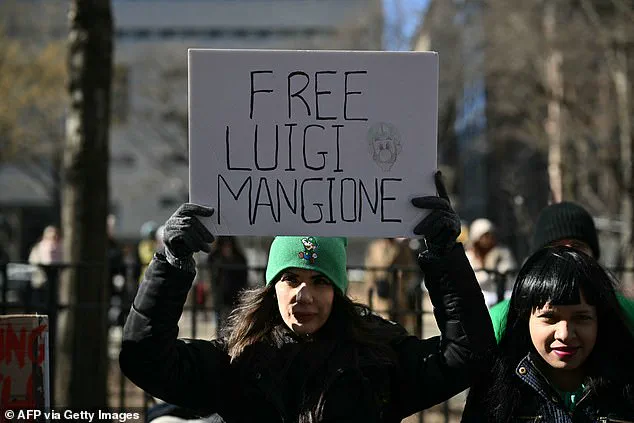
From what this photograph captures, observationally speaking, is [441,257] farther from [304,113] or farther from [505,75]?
[505,75]

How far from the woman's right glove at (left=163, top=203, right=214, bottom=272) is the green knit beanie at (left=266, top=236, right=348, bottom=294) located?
0.37 meters

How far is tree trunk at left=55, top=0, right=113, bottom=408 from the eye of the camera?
6.83 metres

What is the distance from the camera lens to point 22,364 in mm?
3506

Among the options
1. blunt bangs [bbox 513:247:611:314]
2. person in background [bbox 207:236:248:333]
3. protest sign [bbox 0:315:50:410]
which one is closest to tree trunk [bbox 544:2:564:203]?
person in background [bbox 207:236:248:333]

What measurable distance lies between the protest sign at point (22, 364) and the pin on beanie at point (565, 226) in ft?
8.16

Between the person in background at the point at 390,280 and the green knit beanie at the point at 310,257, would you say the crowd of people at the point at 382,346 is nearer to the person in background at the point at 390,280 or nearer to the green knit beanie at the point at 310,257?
the green knit beanie at the point at 310,257

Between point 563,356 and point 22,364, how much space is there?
1826 mm

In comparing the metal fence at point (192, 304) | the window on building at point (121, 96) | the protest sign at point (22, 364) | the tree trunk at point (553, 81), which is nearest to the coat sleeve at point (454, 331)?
the protest sign at point (22, 364)

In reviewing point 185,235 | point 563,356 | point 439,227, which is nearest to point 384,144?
point 439,227

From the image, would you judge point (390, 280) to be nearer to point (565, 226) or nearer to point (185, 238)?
point (565, 226)

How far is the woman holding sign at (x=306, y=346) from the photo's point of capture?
10.2ft

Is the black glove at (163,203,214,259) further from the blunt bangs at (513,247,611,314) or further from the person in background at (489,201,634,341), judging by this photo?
the person in background at (489,201,634,341)

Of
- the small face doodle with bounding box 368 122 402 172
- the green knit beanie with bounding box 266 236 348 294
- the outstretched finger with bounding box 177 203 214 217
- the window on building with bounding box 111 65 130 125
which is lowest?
the green knit beanie with bounding box 266 236 348 294

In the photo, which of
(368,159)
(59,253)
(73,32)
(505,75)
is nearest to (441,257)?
(368,159)
